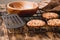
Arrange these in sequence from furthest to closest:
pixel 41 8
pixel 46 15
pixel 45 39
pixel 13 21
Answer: pixel 41 8, pixel 46 15, pixel 13 21, pixel 45 39

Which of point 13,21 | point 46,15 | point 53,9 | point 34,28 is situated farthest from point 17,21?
point 53,9

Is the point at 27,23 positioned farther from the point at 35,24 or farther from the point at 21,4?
the point at 21,4

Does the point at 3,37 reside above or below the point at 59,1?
below

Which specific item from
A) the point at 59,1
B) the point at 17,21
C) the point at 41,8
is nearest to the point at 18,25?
the point at 17,21

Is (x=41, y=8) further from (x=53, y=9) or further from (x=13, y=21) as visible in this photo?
(x=13, y=21)

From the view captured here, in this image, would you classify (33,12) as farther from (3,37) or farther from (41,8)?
(3,37)

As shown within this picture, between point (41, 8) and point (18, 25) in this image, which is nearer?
point (18, 25)

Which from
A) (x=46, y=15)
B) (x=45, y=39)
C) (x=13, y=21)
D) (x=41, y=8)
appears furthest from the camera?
(x=41, y=8)

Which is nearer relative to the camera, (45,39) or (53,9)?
(45,39)
